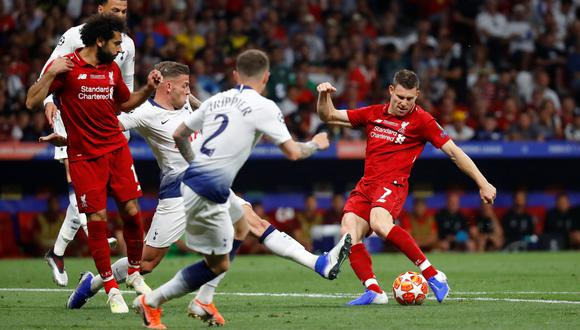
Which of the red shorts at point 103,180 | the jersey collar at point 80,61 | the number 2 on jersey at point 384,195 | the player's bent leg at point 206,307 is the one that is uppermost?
the jersey collar at point 80,61

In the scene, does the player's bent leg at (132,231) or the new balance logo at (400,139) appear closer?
the player's bent leg at (132,231)

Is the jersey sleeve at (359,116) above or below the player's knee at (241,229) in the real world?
above

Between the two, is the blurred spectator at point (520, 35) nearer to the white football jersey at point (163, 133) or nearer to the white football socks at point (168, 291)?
the white football jersey at point (163, 133)

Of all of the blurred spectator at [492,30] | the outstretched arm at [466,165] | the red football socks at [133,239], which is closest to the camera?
the red football socks at [133,239]

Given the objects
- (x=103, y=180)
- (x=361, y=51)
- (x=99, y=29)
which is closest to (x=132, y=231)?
(x=103, y=180)

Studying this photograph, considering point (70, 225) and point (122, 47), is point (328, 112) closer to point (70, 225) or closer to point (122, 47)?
point (122, 47)

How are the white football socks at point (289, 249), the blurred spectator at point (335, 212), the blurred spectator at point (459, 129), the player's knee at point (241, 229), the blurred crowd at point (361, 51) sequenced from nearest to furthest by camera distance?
the player's knee at point (241, 229) < the white football socks at point (289, 249) < the blurred crowd at point (361, 51) < the blurred spectator at point (335, 212) < the blurred spectator at point (459, 129)

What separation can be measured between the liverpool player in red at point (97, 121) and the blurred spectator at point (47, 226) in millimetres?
10480

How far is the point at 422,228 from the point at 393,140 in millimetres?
10555

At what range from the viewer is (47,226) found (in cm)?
2000

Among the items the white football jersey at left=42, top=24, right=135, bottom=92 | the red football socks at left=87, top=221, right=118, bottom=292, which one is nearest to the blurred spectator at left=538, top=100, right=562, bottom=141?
the white football jersey at left=42, top=24, right=135, bottom=92

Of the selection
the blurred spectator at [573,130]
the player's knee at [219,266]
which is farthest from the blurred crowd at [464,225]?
the player's knee at [219,266]

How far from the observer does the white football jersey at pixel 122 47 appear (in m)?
10.8

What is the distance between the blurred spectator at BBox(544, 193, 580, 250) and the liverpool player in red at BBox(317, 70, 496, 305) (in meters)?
11.5
